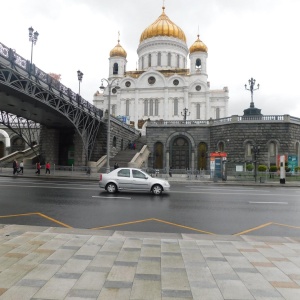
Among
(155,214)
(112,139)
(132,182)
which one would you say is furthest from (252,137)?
(155,214)

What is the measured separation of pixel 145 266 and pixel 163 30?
69.0 meters

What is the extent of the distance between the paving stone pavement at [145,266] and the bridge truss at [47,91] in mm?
15186

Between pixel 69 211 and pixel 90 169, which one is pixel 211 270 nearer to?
pixel 69 211

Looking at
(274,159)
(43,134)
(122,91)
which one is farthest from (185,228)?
(122,91)

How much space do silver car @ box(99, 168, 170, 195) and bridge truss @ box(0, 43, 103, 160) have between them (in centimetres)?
998

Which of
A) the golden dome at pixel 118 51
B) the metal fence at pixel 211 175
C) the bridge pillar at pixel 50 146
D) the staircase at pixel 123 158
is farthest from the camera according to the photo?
the golden dome at pixel 118 51

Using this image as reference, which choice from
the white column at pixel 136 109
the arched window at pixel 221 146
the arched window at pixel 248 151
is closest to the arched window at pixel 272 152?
the arched window at pixel 248 151

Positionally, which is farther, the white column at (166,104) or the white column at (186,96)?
the white column at (186,96)

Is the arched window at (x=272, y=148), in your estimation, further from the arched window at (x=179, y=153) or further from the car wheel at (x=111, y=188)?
the car wheel at (x=111, y=188)

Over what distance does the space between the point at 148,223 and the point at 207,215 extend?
2.29 meters

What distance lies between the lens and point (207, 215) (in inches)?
364

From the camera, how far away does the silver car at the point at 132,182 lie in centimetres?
1422

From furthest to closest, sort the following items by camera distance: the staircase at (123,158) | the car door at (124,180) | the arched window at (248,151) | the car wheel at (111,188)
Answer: the arched window at (248,151) → the staircase at (123,158) → the car wheel at (111,188) → the car door at (124,180)

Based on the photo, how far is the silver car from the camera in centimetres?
1422
